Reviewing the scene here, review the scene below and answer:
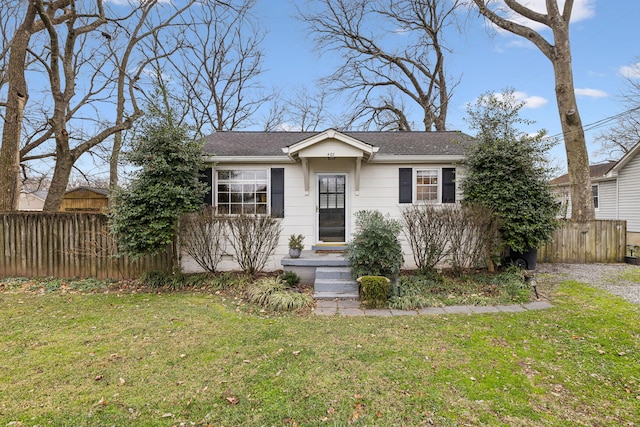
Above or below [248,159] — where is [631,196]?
below

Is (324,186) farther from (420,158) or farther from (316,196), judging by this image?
(420,158)

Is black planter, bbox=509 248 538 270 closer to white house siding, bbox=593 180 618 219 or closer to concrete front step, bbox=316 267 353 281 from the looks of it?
concrete front step, bbox=316 267 353 281

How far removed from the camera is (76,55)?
14125mm

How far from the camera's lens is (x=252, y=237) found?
6.61 metres

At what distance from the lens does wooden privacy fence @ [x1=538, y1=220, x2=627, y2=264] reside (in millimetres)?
8539

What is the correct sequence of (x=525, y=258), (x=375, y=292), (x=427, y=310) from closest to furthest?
(x=427, y=310) → (x=375, y=292) → (x=525, y=258)

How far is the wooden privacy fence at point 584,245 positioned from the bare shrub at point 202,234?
29.4 ft

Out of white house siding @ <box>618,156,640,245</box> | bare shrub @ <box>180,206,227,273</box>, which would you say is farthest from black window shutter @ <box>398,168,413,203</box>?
white house siding @ <box>618,156,640,245</box>

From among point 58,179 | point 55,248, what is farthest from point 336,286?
point 58,179

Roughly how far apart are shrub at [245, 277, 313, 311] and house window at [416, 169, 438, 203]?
4172 mm

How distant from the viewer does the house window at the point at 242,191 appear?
25.3 ft

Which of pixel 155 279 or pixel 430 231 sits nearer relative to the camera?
pixel 430 231

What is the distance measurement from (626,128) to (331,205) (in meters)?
29.0

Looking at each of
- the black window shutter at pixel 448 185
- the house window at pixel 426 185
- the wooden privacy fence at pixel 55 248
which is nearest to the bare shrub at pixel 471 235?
the black window shutter at pixel 448 185
